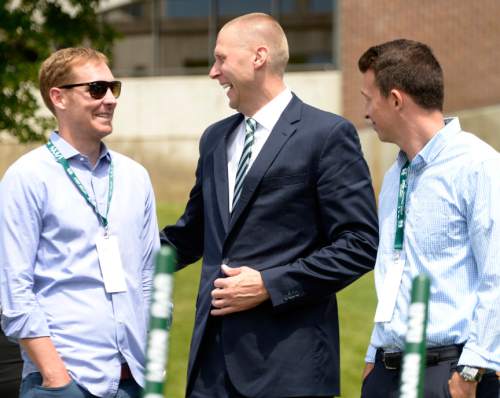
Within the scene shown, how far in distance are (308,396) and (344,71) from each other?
19446mm

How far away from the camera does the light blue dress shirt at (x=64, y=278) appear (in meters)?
3.77

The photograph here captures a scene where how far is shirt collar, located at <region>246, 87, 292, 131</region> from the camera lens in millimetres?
4137

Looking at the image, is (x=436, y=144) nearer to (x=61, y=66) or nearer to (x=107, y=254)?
(x=107, y=254)

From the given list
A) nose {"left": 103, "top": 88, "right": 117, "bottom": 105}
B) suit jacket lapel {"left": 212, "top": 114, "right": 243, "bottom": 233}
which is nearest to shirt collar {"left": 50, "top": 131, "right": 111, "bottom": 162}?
nose {"left": 103, "top": 88, "right": 117, "bottom": 105}

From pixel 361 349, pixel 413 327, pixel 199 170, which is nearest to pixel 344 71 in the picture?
pixel 361 349

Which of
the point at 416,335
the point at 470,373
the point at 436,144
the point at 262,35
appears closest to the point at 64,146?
the point at 262,35

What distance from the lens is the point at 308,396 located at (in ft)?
13.0

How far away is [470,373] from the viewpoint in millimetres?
3484

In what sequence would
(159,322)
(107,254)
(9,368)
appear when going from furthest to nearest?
(9,368)
(107,254)
(159,322)

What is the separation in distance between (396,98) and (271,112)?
0.54 meters

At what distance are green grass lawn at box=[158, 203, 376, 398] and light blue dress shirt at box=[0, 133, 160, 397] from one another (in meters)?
4.48

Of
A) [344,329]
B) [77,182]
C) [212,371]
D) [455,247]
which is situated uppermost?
[77,182]

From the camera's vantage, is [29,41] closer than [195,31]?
Yes

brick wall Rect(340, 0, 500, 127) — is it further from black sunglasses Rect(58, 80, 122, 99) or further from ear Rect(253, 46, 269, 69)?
black sunglasses Rect(58, 80, 122, 99)
